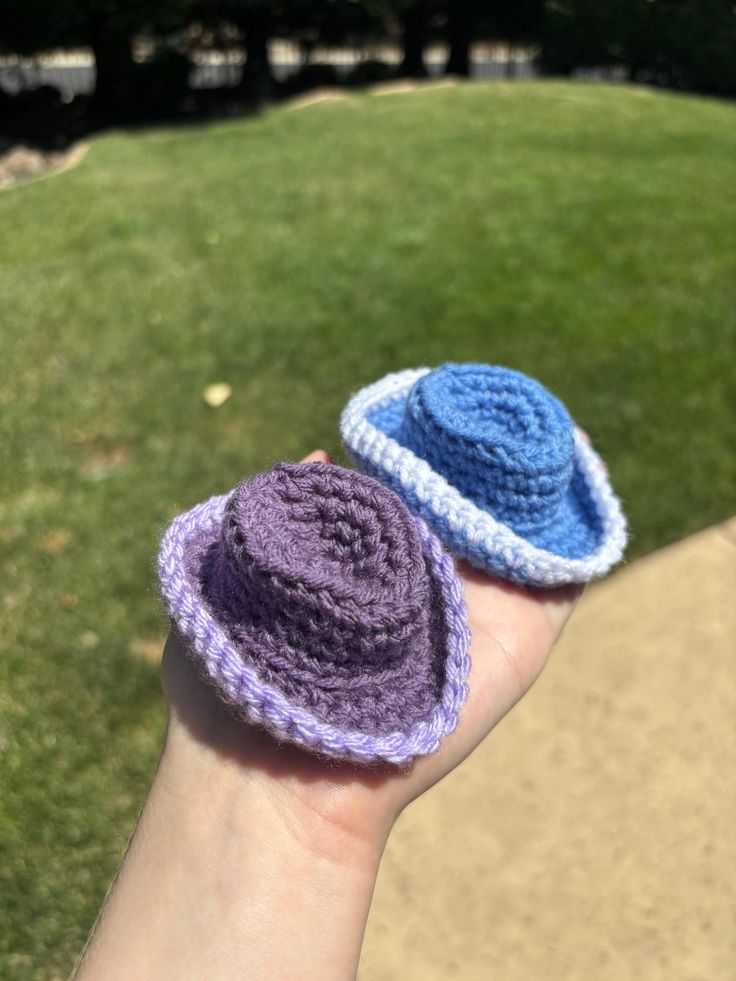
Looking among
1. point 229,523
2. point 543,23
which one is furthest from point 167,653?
point 543,23

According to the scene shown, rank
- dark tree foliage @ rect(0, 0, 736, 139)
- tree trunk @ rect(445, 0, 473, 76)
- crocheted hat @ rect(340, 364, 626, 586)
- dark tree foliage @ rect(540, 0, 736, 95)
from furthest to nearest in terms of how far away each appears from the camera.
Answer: tree trunk @ rect(445, 0, 473, 76)
dark tree foliage @ rect(540, 0, 736, 95)
dark tree foliage @ rect(0, 0, 736, 139)
crocheted hat @ rect(340, 364, 626, 586)

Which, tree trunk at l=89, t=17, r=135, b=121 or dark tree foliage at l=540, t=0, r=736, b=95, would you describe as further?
dark tree foliage at l=540, t=0, r=736, b=95

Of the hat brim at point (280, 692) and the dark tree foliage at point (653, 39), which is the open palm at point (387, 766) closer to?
the hat brim at point (280, 692)

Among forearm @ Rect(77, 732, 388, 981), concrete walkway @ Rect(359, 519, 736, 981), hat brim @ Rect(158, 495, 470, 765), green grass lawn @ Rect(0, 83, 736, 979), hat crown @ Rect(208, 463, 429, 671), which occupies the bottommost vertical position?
concrete walkway @ Rect(359, 519, 736, 981)

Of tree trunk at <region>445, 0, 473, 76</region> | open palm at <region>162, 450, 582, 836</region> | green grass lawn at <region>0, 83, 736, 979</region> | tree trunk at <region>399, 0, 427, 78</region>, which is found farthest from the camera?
tree trunk at <region>445, 0, 473, 76</region>

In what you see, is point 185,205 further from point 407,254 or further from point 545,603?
point 545,603

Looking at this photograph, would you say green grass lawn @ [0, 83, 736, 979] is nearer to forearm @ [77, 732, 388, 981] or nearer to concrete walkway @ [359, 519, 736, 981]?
concrete walkway @ [359, 519, 736, 981]

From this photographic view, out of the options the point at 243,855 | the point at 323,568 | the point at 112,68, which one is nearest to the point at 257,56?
the point at 112,68

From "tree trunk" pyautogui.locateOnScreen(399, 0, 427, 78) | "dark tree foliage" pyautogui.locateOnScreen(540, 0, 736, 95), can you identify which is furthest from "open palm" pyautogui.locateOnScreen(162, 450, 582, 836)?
"tree trunk" pyautogui.locateOnScreen(399, 0, 427, 78)
